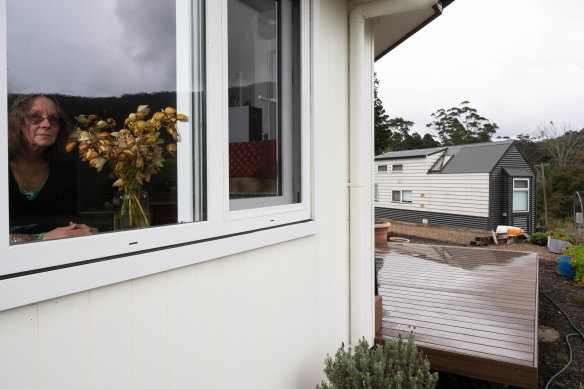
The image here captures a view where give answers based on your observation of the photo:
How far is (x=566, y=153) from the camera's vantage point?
18.9 metres

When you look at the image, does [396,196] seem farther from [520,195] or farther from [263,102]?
[263,102]

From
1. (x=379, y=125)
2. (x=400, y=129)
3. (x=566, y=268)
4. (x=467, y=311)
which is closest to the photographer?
(x=467, y=311)

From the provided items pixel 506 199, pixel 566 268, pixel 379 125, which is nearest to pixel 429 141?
pixel 506 199

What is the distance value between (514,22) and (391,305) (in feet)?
122

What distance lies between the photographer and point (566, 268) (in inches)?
276

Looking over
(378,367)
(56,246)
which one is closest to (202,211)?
(56,246)

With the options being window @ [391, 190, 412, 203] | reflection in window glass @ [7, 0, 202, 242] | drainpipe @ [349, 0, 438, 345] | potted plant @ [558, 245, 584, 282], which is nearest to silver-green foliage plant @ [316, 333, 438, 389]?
drainpipe @ [349, 0, 438, 345]

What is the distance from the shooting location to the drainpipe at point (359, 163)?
2266 millimetres

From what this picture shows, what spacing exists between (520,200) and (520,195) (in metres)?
0.20

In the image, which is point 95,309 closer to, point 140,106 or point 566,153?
point 140,106

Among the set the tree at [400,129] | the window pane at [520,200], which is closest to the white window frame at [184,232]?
the window pane at [520,200]

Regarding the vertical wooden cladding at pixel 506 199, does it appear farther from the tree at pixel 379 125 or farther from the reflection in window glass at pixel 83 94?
the reflection in window glass at pixel 83 94

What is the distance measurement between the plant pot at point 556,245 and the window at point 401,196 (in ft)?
27.4

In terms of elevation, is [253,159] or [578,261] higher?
[253,159]
